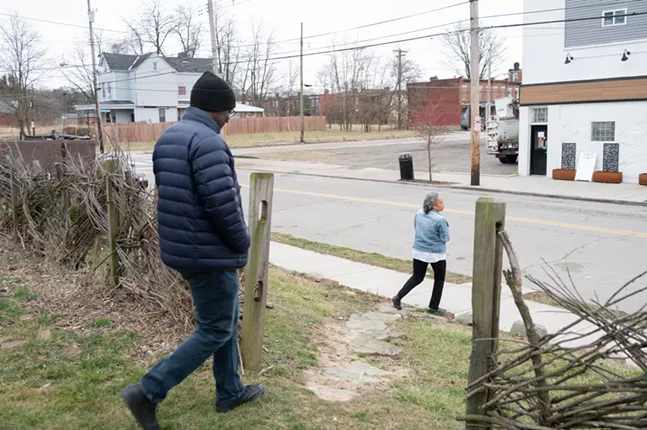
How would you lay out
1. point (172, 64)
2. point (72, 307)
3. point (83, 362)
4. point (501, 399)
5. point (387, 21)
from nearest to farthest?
point (501, 399) < point (83, 362) < point (72, 307) < point (387, 21) < point (172, 64)

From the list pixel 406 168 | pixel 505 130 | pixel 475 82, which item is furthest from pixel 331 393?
pixel 505 130

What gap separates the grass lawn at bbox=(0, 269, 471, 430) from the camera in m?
3.66

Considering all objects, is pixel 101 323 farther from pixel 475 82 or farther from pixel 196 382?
pixel 475 82

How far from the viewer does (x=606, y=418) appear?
253cm

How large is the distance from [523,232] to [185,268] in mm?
10919

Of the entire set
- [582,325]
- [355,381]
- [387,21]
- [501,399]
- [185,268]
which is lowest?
[582,325]

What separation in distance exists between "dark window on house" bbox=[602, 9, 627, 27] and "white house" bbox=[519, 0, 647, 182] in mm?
31

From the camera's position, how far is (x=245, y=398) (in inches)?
150

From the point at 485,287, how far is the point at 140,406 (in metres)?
1.94

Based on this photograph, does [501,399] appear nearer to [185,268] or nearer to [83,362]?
[185,268]

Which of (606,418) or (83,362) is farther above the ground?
(606,418)

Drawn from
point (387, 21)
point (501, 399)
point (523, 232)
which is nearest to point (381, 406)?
point (501, 399)

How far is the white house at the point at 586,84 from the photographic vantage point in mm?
21188

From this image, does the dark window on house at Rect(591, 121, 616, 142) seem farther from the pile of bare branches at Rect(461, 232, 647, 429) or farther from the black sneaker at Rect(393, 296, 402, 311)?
the pile of bare branches at Rect(461, 232, 647, 429)
